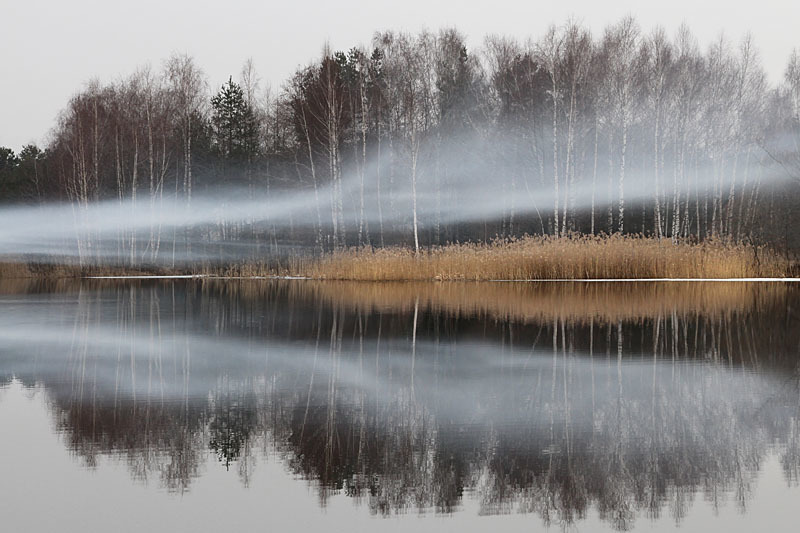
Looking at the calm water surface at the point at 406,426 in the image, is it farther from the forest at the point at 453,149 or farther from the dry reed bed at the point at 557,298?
the forest at the point at 453,149

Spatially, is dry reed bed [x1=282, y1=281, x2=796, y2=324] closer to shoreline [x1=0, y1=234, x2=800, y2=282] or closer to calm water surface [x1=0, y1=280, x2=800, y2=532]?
calm water surface [x1=0, y1=280, x2=800, y2=532]

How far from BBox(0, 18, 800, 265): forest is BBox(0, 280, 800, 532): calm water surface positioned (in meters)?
25.1

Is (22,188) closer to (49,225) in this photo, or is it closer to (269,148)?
(49,225)

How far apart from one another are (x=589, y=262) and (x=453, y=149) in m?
16.4

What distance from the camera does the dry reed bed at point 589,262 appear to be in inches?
1147

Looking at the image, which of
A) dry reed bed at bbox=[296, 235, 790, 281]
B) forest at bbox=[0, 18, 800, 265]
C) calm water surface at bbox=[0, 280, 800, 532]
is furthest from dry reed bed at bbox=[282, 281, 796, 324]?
forest at bbox=[0, 18, 800, 265]

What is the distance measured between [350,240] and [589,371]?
40.0m

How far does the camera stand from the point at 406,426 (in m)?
7.34

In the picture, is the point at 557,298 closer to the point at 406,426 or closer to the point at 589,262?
the point at 589,262

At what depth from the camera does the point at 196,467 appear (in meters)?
6.11

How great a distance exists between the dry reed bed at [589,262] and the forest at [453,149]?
7.72 metres

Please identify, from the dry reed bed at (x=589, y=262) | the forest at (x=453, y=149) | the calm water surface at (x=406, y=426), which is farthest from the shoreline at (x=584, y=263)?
the calm water surface at (x=406, y=426)

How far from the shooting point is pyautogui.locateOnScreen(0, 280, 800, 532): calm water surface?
5.13 metres

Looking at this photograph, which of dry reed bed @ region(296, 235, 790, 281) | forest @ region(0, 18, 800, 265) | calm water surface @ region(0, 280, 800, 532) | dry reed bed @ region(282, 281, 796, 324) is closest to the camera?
calm water surface @ region(0, 280, 800, 532)
